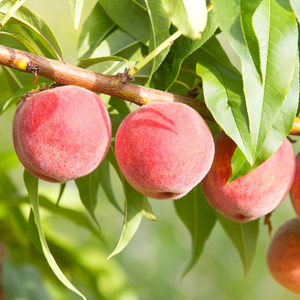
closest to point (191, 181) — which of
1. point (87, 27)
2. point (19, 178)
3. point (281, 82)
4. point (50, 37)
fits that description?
point (281, 82)

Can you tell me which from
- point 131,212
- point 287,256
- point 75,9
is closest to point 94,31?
point 75,9

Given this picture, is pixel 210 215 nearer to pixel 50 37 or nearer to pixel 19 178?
pixel 50 37

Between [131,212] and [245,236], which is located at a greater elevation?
[131,212]

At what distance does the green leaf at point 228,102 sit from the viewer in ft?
1.66

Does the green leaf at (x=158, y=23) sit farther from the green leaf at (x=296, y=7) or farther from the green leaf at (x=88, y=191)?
the green leaf at (x=88, y=191)

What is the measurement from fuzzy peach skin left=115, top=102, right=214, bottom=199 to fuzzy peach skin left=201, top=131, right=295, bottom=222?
0.10m

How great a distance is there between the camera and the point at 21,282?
959mm

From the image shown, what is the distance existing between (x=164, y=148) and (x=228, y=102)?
0.13 m

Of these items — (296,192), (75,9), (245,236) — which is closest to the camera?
(75,9)

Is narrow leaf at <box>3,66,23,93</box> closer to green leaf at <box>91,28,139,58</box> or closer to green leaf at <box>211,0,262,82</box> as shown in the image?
green leaf at <box>91,28,139,58</box>

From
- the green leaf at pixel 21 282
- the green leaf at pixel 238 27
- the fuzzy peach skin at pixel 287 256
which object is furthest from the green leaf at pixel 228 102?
the green leaf at pixel 21 282

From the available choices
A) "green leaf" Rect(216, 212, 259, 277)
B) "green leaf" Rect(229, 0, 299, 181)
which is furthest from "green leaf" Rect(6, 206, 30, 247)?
"green leaf" Rect(229, 0, 299, 181)

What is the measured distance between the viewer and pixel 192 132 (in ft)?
1.70

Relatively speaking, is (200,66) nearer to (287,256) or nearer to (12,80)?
(12,80)
